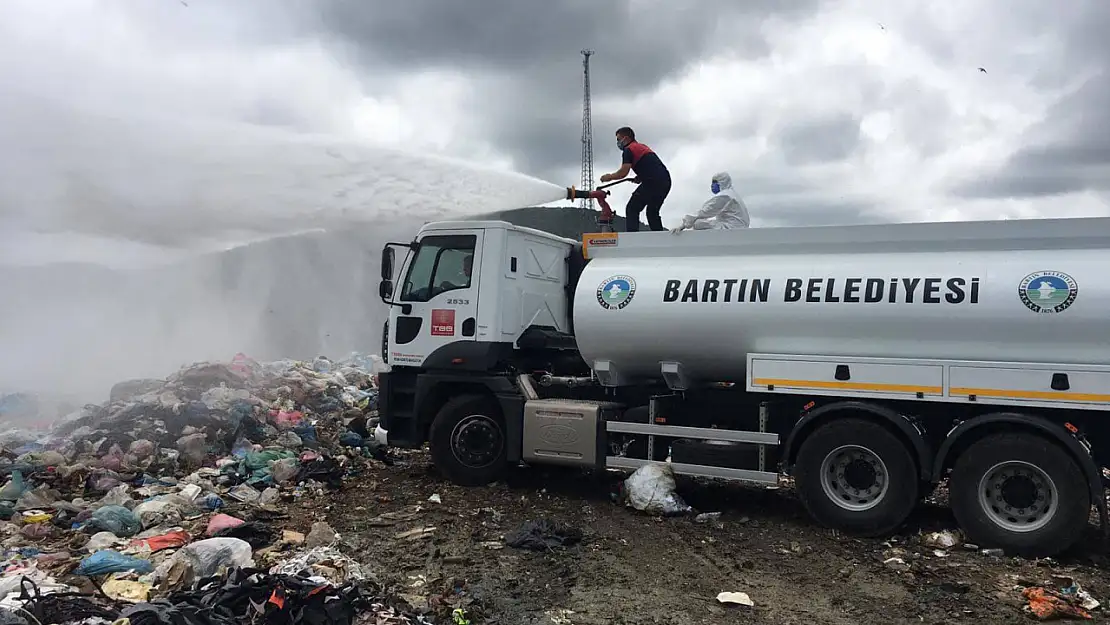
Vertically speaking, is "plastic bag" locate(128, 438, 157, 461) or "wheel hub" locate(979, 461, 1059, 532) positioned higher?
"wheel hub" locate(979, 461, 1059, 532)

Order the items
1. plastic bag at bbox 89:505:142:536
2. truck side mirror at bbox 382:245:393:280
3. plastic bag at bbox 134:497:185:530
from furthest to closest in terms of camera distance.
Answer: truck side mirror at bbox 382:245:393:280, plastic bag at bbox 134:497:185:530, plastic bag at bbox 89:505:142:536

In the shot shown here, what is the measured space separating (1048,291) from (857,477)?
2.16 meters

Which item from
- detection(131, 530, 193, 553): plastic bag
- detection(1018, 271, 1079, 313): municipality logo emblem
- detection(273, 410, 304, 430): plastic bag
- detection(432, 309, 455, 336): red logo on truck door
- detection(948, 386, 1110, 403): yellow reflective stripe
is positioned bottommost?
detection(131, 530, 193, 553): plastic bag

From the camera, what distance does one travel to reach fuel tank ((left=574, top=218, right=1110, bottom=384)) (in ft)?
20.7

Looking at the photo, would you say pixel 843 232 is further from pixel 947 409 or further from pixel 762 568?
pixel 762 568

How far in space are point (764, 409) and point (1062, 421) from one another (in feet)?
7.78

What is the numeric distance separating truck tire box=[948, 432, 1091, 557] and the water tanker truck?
2 centimetres

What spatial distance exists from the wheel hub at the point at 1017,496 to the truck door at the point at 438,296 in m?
5.17

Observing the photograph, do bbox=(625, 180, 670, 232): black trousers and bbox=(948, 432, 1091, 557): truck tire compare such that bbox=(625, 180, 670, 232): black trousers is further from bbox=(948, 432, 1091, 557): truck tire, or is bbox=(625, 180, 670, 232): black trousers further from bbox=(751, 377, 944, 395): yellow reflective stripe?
bbox=(948, 432, 1091, 557): truck tire

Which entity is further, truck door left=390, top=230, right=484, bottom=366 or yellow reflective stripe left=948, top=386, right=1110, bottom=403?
truck door left=390, top=230, right=484, bottom=366

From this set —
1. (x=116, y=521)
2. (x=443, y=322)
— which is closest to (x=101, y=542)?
(x=116, y=521)

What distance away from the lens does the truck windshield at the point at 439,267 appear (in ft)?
29.0

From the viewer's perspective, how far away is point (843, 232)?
23.6ft

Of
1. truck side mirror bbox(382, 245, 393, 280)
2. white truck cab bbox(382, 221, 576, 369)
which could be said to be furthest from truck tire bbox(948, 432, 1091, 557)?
truck side mirror bbox(382, 245, 393, 280)
